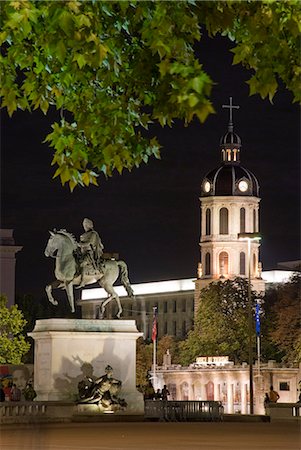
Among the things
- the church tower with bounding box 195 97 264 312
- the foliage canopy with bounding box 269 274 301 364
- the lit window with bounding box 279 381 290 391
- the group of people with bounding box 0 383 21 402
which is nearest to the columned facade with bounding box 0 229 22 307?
the foliage canopy with bounding box 269 274 301 364

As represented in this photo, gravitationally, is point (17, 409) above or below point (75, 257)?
below

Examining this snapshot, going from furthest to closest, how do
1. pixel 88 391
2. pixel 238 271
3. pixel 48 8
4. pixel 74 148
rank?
pixel 238 271
pixel 88 391
pixel 74 148
pixel 48 8

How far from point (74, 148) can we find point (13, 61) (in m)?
1.02

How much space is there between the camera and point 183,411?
46.1 m

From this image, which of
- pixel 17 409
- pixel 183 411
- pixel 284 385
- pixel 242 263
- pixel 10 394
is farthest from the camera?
pixel 242 263

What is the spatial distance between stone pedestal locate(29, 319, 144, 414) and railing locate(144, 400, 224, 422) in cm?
52

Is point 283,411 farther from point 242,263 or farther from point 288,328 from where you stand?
point 242,263

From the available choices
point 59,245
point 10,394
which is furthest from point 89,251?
point 10,394

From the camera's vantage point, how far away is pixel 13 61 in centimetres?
1405

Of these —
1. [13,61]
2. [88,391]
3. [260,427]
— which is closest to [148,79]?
[13,61]

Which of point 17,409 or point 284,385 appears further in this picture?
point 284,385

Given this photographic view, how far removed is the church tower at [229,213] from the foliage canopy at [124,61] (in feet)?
586

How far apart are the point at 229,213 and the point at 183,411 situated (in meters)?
149

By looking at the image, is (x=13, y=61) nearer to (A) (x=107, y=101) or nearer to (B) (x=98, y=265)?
(A) (x=107, y=101)
